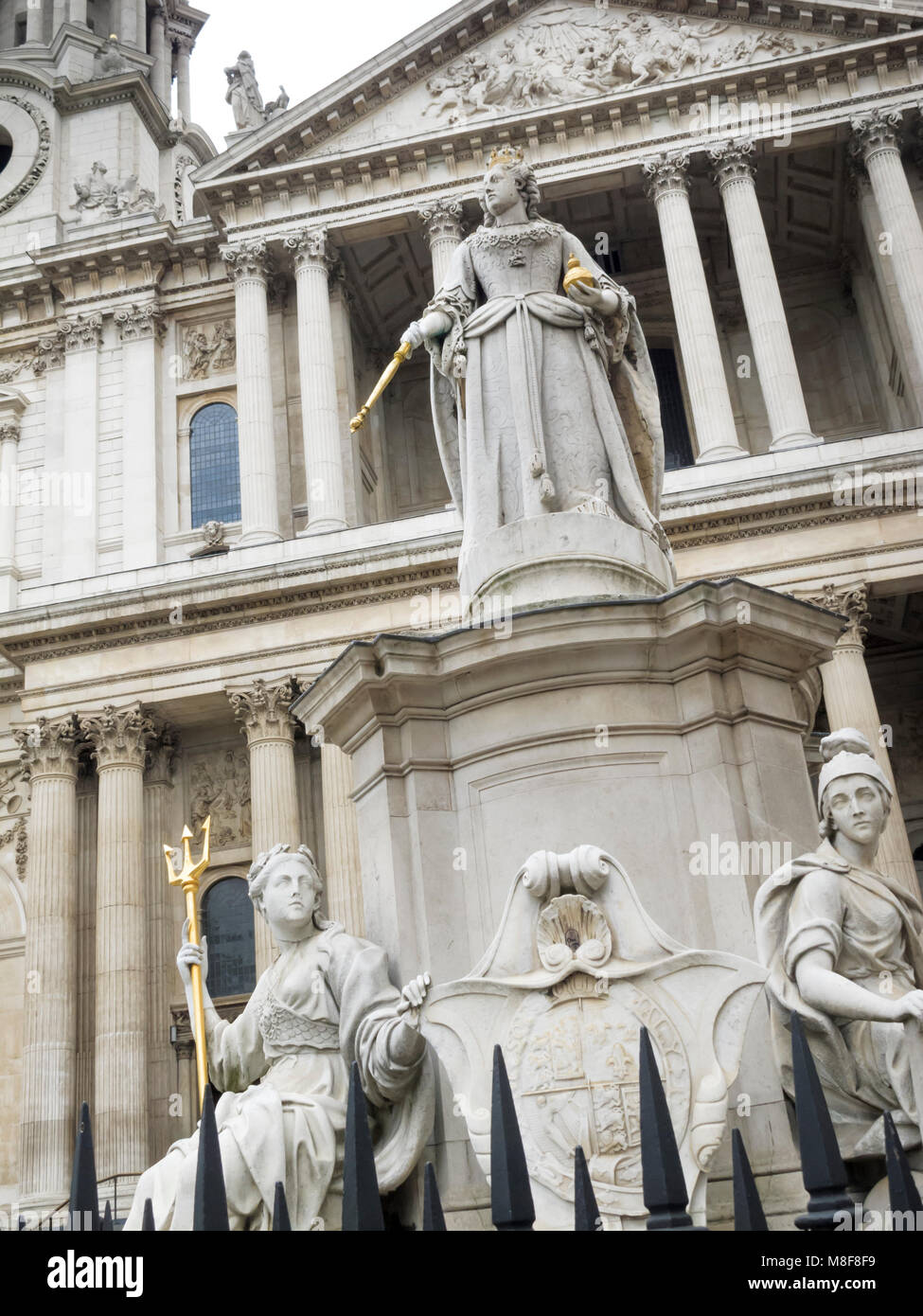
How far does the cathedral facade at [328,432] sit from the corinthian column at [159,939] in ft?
0.18

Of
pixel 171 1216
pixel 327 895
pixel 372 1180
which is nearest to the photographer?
pixel 372 1180

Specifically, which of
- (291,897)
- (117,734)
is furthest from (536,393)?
(117,734)

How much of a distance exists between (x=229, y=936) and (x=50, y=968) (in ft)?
11.5

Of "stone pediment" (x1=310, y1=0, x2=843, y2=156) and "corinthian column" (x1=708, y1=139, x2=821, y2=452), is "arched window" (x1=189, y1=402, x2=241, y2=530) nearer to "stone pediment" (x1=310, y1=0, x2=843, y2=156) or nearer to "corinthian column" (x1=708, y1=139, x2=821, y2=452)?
"stone pediment" (x1=310, y1=0, x2=843, y2=156)

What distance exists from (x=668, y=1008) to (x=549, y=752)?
1388mm

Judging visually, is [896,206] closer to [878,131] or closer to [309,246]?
[878,131]

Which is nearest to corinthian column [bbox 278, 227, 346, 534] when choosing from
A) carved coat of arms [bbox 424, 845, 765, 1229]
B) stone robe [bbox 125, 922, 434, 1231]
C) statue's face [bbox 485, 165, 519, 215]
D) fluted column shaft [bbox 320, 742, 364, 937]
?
fluted column shaft [bbox 320, 742, 364, 937]

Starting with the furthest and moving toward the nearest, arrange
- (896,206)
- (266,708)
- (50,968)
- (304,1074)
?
(896,206) → (266,708) → (50,968) → (304,1074)

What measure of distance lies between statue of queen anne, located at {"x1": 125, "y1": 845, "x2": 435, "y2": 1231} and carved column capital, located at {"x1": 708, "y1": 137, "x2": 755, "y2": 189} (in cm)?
2417

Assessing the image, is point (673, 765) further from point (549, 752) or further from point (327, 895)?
point (327, 895)

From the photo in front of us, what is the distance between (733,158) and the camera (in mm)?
27156

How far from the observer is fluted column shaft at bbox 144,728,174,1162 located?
2259 centimetres

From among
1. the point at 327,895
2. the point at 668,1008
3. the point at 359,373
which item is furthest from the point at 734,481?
the point at 668,1008

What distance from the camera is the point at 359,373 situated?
101ft
